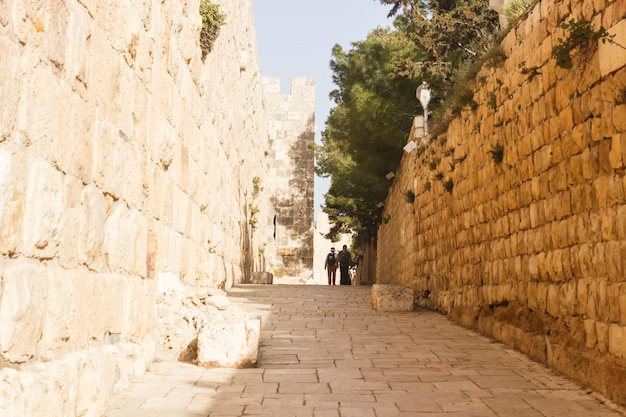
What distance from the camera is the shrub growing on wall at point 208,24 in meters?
8.73

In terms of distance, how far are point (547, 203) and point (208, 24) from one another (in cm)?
504

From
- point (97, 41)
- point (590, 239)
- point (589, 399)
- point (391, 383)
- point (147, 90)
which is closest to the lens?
point (97, 41)

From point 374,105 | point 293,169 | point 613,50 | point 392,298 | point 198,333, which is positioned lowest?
point 198,333

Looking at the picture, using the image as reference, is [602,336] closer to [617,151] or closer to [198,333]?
[617,151]

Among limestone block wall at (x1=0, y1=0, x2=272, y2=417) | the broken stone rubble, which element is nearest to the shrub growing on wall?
limestone block wall at (x1=0, y1=0, x2=272, y2=417)

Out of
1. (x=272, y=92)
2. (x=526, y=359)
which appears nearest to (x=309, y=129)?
(x=272, y=92)

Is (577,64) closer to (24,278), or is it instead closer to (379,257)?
(24,278)

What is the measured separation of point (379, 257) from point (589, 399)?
16.6m

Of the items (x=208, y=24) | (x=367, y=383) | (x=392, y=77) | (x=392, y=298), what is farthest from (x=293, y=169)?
(x=367, y=383)

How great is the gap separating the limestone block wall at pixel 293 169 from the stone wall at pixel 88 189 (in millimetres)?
Result: 18307

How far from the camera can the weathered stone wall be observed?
4.36 metres

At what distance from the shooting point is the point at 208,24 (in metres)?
8.78

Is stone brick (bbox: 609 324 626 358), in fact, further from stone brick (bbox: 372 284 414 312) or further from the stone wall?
stone brick (bbox: 372 284 414 312)

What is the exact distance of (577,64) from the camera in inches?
194
